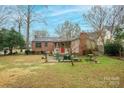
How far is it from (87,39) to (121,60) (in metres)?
0.46

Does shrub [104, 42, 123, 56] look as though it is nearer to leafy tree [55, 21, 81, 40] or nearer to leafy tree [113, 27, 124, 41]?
leafy tree [113, 27, 124, 41]

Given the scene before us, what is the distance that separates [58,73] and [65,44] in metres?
0.34

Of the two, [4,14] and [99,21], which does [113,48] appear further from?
[4,14]

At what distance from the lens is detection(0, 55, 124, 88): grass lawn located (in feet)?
12.0

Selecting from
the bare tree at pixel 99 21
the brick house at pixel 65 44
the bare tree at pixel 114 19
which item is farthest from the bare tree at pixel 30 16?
the bare tree at pixel 114 19

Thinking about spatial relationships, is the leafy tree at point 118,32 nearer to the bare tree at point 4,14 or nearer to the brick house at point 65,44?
the brick house at point 65,44

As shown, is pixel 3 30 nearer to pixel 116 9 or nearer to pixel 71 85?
pixel 71 85

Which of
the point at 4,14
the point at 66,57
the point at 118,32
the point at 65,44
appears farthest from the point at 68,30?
the point at 4,14

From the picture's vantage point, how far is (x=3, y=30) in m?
3.72

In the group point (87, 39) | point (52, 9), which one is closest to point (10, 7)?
point (52, 9)

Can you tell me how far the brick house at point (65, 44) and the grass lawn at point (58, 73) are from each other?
0.39ft

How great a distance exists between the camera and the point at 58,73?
12.2 feet

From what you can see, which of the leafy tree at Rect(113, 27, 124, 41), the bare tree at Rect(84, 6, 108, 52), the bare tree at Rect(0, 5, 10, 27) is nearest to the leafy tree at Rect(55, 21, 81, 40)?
the bare tree at Rect(84, 6, 108, 52)
